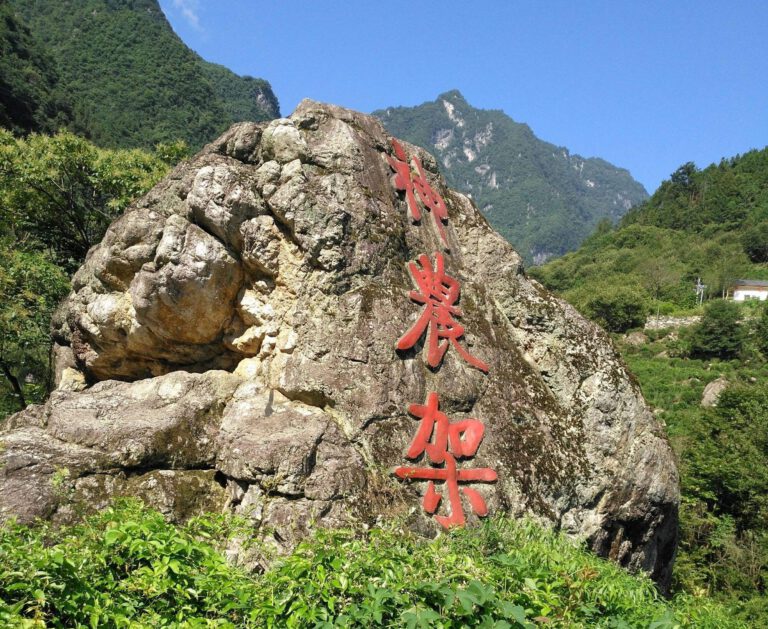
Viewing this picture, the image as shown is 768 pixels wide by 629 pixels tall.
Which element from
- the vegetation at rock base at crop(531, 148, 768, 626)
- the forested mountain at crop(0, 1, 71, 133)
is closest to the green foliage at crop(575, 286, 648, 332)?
the vegetation at rock base at crop(531, 148, 768, 626)

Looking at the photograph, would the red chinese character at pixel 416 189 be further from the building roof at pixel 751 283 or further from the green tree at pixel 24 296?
the building roof at pixel 751 283

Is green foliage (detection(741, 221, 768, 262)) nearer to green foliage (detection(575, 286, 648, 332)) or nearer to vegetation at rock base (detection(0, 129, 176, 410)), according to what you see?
green foliage (detection(575, 286, 648, 332))

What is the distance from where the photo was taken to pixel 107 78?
52.8 m

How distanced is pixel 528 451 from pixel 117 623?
14.3 ft

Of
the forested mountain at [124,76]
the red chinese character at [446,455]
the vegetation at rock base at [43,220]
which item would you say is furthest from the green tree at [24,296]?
the forested mountain at [124,76]

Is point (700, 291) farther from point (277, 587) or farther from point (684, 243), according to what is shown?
point (277, 587)

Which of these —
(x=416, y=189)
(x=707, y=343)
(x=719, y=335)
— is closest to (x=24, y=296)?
(x=416, y=189)

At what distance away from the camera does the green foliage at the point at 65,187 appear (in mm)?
10328

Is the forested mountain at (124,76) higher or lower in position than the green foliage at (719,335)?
higher

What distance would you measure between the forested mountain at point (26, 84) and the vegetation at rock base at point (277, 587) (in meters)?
35.3

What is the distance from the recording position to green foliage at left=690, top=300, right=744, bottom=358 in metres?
39.3

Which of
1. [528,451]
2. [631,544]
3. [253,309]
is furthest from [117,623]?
[631,544]

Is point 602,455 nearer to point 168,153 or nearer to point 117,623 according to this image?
point 117,623

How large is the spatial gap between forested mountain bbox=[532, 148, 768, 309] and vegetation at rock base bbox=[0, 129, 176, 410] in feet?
143
